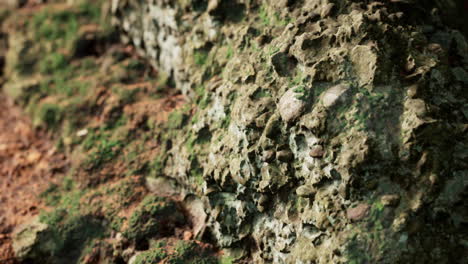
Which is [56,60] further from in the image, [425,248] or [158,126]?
[425,248]

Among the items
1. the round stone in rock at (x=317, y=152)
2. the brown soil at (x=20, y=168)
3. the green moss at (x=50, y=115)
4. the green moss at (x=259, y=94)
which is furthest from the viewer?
the green moss at (x=50, y=115)

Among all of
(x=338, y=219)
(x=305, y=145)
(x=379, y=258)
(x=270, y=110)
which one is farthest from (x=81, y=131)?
(x=379, y=258)

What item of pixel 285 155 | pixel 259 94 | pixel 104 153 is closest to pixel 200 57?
pixel 259 94

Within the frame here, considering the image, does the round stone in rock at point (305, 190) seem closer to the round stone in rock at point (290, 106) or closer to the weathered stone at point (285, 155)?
the weathered stone at point (285, 155)

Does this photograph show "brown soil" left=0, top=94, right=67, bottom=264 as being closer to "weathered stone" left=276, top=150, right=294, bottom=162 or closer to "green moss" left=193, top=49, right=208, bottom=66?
→ "green moss" left=193, top=49, right=208, bottom=66

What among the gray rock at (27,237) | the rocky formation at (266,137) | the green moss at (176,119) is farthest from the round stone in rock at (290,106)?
the gray rock at (27,237)

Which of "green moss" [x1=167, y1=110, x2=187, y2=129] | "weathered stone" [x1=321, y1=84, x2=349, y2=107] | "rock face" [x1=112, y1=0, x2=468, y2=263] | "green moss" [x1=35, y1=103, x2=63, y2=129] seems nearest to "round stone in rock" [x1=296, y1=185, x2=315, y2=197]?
"rock face" [x1=112, y1=0, x2=468, y2=263]
